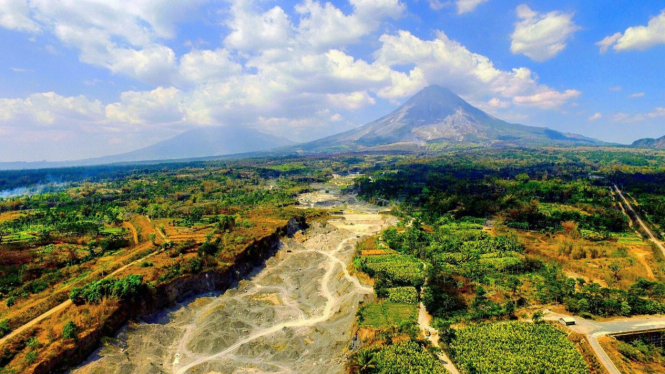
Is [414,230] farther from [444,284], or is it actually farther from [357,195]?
[357,195]

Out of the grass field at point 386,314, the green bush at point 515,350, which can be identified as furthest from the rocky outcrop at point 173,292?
the green bush at point 515,350

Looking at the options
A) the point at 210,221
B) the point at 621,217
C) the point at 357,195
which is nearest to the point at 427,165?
the point at 357,195

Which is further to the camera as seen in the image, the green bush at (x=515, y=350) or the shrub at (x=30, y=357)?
the green bush at (x=515, y=350)

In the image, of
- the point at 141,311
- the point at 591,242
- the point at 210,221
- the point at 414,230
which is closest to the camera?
the point at 141,311

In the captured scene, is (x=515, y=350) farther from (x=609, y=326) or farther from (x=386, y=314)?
(x=386, y=314)

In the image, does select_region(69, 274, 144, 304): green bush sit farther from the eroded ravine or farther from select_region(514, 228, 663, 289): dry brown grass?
select_region(514, 228, 663, 289): dry brown grass

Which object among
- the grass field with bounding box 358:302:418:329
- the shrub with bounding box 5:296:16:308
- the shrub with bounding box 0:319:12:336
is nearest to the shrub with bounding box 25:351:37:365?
the shrub with bounding box 0:319:12:336

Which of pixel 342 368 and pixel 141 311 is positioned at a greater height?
pixel 141 311

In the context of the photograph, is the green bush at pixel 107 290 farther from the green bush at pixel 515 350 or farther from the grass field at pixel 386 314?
the green bush at pixel 515 350
